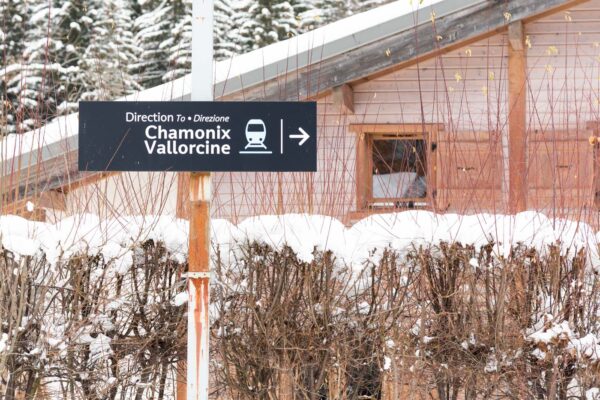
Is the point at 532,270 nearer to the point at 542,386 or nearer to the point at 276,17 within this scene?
the point at 542,386

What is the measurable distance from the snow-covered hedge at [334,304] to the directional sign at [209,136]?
0.86 metres

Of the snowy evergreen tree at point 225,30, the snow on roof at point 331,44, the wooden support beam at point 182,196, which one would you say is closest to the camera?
the wooden support beam at point 182,196

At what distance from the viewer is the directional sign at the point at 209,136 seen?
15.1ft

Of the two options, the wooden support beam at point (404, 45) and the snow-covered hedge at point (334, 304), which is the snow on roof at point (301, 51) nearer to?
the wooden support beam at point (404, 45)

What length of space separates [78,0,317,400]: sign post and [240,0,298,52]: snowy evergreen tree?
2647 cm

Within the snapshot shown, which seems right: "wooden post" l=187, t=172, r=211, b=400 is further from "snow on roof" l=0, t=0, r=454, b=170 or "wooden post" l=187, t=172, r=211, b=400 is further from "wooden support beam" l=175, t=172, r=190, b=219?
"snow on roof" l=0, t=0, r=454, b=170

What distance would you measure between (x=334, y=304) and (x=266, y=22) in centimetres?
A: 2672

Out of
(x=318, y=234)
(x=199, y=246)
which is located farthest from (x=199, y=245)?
(x=318, y=234)

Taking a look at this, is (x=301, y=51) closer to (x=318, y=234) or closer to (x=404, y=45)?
(x=404, y=45)

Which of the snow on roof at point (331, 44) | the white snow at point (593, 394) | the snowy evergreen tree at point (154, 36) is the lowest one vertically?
the white snow at point (593, 394)

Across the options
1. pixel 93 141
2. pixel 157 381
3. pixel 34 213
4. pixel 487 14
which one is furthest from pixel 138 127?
pixel 487 14

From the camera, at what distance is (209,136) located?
4602mm

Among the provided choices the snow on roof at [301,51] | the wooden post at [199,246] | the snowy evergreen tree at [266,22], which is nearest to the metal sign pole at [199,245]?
the wooden post at [199,246]

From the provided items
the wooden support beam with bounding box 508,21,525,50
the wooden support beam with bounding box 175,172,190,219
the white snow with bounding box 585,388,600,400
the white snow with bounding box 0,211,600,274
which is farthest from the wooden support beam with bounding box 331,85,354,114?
the white snow with bounding box 585,388,600,400
